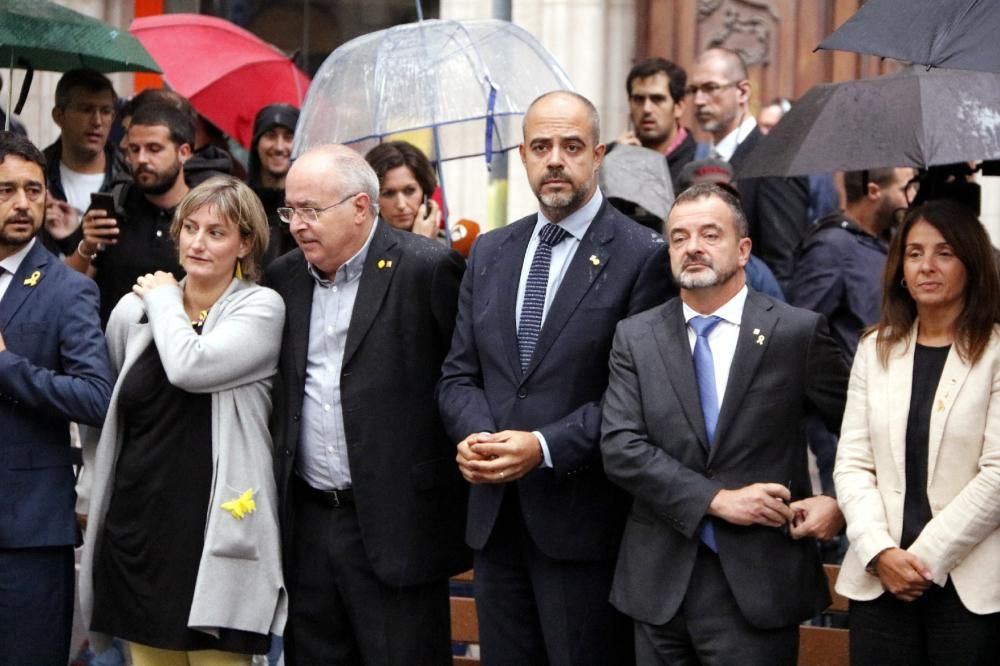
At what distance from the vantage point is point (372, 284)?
18.5 feet

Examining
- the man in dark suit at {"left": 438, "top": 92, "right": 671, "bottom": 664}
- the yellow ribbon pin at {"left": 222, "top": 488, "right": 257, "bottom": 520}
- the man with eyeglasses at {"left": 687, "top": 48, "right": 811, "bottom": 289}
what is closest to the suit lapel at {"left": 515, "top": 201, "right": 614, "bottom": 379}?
the man in dark suit at {"left": 438, "top": 92, "right": 671, "bottom": 664}

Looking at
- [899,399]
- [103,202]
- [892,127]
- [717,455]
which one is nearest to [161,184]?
[103,202]

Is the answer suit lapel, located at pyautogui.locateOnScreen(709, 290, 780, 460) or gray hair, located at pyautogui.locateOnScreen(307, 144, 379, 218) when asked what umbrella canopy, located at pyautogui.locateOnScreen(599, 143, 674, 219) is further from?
suit lapel, located at pyautogui.locateOnScreen(709, 290, 780, 460)

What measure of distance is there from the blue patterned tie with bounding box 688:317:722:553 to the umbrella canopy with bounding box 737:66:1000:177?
571 mm

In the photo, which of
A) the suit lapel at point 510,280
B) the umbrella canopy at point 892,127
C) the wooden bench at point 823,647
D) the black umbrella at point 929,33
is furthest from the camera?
the wooden bench at point 823,647

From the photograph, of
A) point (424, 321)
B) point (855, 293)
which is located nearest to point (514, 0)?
point (855, 293)

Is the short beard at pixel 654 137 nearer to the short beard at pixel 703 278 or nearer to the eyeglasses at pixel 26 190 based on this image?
the short beard at pixel 703 278

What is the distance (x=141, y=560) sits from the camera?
559cm

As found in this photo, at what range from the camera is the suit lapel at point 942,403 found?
502cm

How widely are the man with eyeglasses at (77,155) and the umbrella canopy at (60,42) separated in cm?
9

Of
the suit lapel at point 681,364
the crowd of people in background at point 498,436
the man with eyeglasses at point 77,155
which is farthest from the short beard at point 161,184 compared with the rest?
the suit lapel at point 681,364

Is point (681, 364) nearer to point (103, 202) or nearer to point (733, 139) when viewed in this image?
point (103, 202)

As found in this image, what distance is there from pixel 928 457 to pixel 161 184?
3438 millimetres

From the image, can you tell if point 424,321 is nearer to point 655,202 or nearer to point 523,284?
point 523,284
